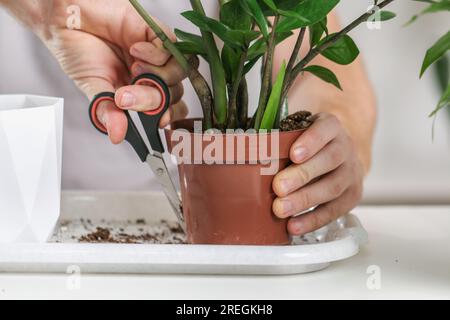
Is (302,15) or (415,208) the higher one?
(302,15)

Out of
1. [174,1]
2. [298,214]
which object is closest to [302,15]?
[298,214]

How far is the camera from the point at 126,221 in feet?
2.31

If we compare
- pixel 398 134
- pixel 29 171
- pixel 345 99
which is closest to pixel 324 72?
pixel 29 171

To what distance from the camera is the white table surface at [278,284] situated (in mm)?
507

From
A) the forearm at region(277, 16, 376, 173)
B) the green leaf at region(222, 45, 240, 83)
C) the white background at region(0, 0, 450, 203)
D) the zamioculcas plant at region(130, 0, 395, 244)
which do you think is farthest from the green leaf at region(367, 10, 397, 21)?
the white background at region(0, 0, 450, 203)

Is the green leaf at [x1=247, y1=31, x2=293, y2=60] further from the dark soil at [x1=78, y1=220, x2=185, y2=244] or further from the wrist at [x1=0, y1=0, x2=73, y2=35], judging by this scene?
the wrist at [x1=0, y1=0, x2=73, y2=35]

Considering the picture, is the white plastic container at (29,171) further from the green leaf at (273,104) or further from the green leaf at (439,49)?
the green leaf at (439,49)

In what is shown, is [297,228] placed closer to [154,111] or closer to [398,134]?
[154,111]

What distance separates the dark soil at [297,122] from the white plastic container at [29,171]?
17cm

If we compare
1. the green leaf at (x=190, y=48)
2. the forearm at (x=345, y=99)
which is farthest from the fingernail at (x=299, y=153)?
the forearm at (x=345, y=99)
